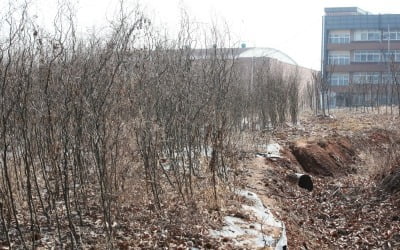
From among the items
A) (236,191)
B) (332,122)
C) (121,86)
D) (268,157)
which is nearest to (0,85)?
(121,86)

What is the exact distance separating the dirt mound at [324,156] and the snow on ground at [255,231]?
636cm

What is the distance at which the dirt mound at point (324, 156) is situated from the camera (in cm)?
1395

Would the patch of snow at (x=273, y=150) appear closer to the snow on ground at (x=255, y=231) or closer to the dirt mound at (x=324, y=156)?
the dirt mound at (x=324, y=156)

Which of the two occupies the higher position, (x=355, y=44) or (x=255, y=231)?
(x=355, y=44)

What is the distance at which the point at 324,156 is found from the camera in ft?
47.5

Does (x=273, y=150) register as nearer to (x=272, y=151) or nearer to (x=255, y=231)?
(x=272, y=151)

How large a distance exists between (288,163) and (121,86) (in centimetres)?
750

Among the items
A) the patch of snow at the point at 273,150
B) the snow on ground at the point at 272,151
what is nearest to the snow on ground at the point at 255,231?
the snow on ground at the point at 272,151

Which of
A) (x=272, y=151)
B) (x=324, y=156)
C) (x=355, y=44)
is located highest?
(x=355, y=44)

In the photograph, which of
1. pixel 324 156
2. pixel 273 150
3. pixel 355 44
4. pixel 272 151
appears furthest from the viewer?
pixel 355 44

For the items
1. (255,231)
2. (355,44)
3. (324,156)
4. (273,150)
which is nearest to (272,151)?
(273,150)

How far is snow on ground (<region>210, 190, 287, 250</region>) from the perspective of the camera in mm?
6504

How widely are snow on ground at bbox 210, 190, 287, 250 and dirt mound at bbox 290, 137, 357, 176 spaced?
636cm

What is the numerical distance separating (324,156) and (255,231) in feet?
26.6
